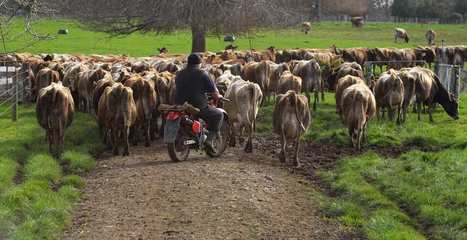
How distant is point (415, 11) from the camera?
90.5 metres

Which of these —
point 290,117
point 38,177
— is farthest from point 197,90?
point 38,177

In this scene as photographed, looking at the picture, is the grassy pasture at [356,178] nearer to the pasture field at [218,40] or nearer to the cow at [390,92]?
the cow at [390,92]

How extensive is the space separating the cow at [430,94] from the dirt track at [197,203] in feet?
24.0

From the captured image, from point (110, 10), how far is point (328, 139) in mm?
20747

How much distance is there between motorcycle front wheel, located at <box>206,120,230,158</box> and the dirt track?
41 centimetres

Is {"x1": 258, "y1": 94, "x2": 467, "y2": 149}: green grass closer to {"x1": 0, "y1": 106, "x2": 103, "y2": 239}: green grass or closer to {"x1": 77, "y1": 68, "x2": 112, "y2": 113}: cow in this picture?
{"x1": 77, "y1": 68, "x2": 112, "y2": 113}: cow

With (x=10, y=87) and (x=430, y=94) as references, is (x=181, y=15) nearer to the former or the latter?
(x=10, y=87)

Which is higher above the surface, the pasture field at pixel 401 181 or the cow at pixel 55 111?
the cow at pixel 55 111

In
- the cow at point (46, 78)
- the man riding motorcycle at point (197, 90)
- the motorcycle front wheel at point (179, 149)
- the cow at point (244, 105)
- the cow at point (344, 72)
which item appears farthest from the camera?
the cow at point (344, 72)

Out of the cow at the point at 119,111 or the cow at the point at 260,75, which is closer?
the cow at the point at 119,111

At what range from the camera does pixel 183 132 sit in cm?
1295

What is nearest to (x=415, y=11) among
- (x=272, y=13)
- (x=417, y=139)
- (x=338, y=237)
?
(x=272, y=13)

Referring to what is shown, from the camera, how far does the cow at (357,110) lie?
589 inches

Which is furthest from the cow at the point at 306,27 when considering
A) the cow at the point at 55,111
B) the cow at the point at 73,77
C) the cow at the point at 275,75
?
the cow at the point at 55,111
